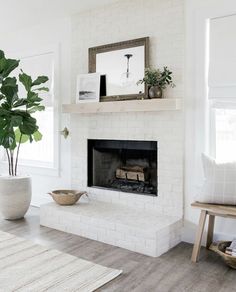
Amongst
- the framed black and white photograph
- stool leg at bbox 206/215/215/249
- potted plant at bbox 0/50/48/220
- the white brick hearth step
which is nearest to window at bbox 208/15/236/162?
stool leg at bbox 206/215/215/249

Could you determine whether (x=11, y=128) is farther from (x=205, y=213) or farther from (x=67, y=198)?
(x=205, y=213)

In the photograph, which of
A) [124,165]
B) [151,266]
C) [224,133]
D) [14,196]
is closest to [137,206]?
[124,165]

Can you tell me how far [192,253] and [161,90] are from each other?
63.6 inches

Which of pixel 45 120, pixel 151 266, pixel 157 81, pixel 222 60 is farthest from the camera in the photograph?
pixel 45 120

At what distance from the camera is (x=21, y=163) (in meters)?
4.98

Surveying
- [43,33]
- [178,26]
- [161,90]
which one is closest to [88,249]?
[161,90]

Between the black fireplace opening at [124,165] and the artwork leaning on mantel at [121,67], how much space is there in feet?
1.86

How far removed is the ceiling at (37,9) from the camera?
3678 mm

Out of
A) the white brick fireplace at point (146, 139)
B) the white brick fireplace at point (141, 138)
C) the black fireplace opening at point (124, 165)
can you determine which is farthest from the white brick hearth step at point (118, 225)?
the black fireplace opening at point (124, 165)

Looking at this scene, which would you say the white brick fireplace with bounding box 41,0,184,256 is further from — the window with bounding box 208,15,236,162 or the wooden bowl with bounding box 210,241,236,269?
the wooden bowl with bounding box 210,241,236,269

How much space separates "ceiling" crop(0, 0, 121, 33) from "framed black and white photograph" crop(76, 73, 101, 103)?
32.1 inches

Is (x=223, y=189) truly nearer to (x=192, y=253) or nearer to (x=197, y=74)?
(x=192, y=253)

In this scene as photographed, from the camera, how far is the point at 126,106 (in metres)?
3.42

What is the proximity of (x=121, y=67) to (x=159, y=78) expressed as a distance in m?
0.58
